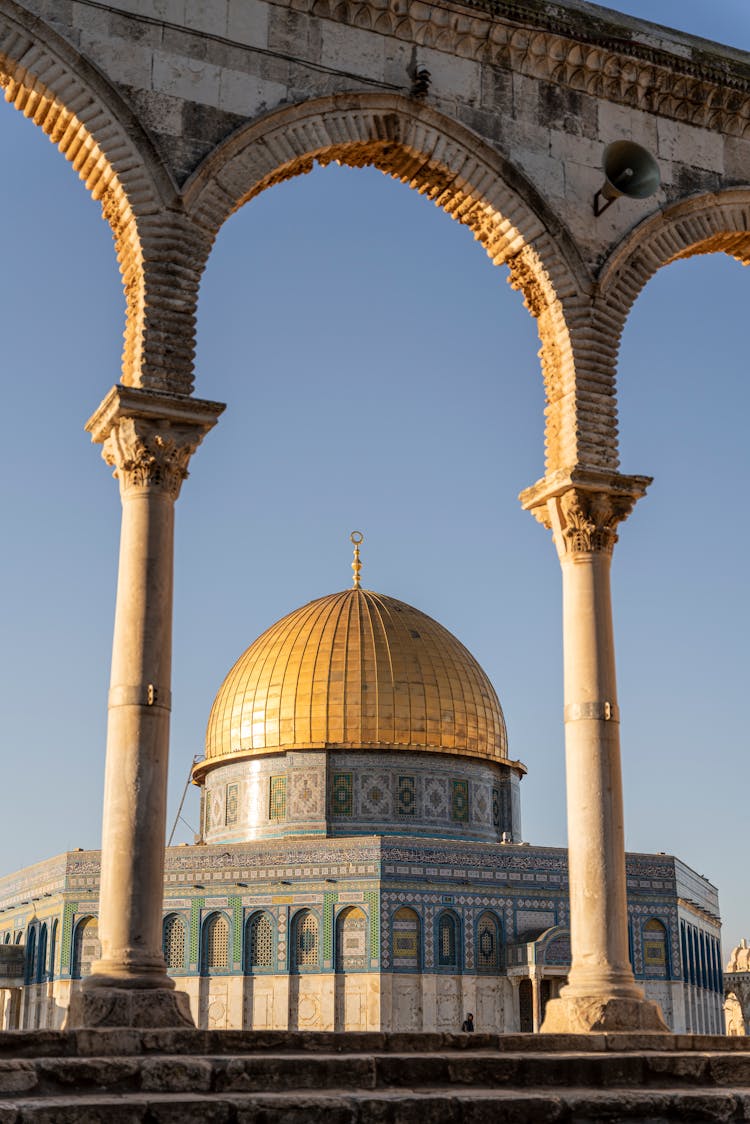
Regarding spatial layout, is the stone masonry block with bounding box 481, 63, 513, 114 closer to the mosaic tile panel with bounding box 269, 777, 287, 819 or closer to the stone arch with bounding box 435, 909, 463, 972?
the stone arch with bounding box 435, 909, 463, 972

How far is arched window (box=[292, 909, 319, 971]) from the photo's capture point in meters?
27.8

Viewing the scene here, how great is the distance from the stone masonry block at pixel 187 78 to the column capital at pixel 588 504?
12.1 feet

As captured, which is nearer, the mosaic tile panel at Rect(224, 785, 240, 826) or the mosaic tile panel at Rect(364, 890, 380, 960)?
the mosaic tile panel at Rect(364, 890, 380, 960)

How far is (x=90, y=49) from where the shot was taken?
32.6 feet

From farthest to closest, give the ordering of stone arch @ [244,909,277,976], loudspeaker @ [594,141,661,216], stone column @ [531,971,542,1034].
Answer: stone arch @ [244,909,277,976] < stone column @ [531,971,542,1034] < loudspeaker @ [594,141,661,216]

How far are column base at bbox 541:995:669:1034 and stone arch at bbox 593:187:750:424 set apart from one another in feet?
15.2

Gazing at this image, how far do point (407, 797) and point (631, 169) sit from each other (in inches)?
844

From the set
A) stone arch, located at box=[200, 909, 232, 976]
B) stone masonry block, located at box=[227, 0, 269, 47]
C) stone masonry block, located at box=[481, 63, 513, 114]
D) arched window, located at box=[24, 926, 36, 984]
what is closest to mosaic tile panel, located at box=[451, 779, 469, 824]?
stone arch, located at box=[200, 909, 232, 976]

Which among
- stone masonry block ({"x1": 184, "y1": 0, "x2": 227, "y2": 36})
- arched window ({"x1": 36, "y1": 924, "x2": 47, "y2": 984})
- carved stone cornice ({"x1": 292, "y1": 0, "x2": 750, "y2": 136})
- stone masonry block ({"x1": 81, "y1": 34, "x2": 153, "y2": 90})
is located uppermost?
carved stone cornice ({"x1": 292, "y1": 0, "x2": 750, "y2": 136})

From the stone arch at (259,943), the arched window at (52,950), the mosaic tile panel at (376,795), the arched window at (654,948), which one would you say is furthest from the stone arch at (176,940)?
the arched window at (654,948)

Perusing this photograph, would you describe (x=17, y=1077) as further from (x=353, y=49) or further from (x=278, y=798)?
(x=278, y=798)

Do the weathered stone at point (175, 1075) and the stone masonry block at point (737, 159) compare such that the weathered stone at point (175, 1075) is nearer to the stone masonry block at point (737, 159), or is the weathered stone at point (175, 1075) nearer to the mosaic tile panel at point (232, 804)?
the stone masonry block at point (737, 159)

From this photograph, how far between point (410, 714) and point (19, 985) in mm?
9993

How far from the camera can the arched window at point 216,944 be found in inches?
1109
